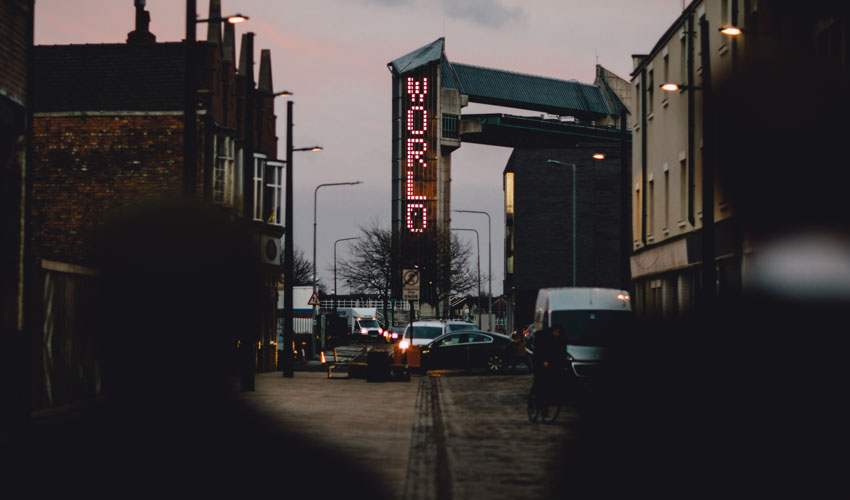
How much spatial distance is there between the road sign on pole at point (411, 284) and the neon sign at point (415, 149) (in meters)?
79.8

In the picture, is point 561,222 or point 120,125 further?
point 561,222

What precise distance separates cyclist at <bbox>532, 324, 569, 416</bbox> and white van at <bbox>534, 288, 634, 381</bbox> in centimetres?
546

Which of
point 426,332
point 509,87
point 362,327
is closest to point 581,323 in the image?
point 426,332

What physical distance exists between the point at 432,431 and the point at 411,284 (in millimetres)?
19898

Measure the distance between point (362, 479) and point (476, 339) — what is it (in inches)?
1038

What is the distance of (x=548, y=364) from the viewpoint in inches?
750

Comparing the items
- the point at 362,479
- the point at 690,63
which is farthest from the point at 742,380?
the point at 690,63

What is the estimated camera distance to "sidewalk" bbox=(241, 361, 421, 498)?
13.5 metres

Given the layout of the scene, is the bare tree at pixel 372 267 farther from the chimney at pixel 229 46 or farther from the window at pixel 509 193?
the chimney at pixel 229 46

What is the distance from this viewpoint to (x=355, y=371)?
111 ft

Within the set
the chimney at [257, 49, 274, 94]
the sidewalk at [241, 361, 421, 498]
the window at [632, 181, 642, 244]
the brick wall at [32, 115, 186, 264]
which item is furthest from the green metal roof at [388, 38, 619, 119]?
the sidewalk at [241, 361, 421, 498]

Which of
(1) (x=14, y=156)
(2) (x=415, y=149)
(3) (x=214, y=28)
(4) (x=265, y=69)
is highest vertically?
(2) (x=415, y=149)

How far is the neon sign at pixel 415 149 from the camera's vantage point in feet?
385

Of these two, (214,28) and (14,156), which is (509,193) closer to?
(214,28)
